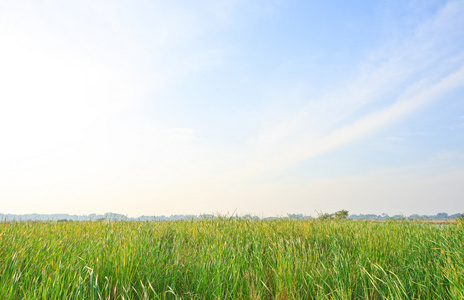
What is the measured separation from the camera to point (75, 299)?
2.28m

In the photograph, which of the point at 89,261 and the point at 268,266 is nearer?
the point at 89,261

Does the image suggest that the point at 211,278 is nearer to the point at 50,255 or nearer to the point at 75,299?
the point at 75,299

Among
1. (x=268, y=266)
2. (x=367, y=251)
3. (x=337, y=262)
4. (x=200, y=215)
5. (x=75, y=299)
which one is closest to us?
(x=75, y=299)

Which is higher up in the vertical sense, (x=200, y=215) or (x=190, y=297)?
(x=200, y=215)

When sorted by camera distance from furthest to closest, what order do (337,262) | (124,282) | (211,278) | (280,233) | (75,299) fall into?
(280,233), (337,262), (211,278), (124,282), (75,299)

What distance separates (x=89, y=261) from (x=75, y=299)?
840 millimetres

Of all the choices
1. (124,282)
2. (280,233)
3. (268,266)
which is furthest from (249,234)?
(124,282)

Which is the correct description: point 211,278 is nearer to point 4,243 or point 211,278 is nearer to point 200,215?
point 4,243

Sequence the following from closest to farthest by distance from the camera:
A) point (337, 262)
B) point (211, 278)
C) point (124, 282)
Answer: point (124, 282)
point (211, 278)
point (337, 262)

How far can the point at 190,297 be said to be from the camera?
A: 2.91 meters

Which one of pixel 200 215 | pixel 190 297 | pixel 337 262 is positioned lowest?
pixel 190 297

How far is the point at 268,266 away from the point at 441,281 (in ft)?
5.93

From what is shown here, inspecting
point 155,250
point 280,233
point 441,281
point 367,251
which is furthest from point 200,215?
point 441,281

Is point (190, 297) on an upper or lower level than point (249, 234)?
lower
